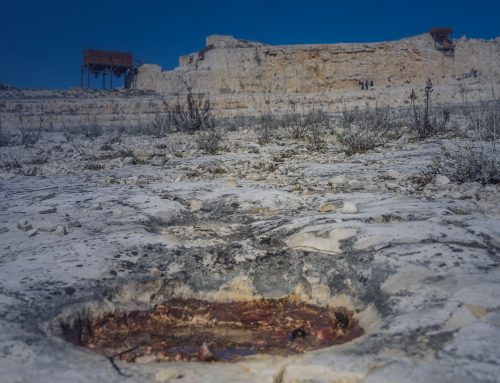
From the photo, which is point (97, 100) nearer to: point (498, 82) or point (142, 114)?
point (142, 114)

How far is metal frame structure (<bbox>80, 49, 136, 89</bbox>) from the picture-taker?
30.5 m

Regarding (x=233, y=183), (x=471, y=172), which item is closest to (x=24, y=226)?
(x=233, y=183)

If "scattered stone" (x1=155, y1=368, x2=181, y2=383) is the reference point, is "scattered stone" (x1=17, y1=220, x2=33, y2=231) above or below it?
above

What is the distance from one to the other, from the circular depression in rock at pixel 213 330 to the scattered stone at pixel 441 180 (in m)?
1.91

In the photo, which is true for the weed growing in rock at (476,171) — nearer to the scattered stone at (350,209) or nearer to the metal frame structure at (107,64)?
the scattered stone at (350,209)

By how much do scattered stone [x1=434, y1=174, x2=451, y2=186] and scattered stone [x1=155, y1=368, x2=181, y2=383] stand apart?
267 centimetres

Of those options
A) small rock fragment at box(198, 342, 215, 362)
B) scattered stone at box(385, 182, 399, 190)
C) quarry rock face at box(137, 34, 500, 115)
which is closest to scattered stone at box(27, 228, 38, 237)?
small rock fragment at box(198, 342, 215, 362)

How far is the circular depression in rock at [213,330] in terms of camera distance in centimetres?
144

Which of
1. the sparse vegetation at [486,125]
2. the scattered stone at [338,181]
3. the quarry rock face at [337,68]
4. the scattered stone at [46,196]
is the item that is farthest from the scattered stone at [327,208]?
the quarry rock face at [337,68]

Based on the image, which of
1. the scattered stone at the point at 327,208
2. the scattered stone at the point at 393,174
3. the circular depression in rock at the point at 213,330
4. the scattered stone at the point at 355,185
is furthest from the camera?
the scattered stone at the point at 393,174

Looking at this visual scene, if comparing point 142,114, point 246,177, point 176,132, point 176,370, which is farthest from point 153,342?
point 142,114

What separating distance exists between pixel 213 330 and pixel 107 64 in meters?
32.2

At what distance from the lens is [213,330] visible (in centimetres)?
164

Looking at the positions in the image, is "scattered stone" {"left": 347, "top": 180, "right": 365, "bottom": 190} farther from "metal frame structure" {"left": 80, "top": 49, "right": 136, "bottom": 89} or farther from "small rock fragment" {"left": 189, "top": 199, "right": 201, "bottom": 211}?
"metal frame structure" {"left": 80, "top": 49, "right": 136, "bottom": 89}
